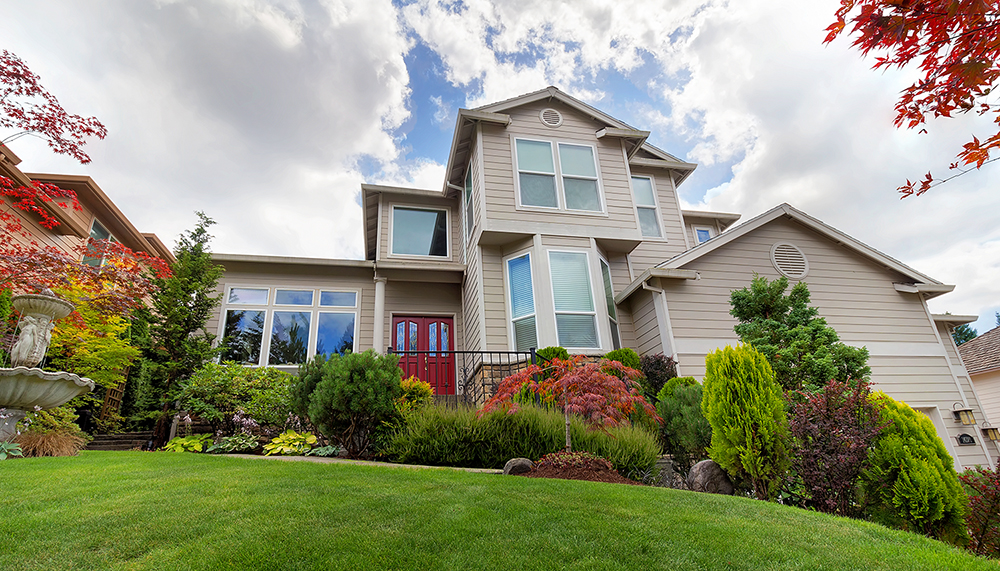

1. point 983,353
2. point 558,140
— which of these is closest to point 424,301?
point 558,140

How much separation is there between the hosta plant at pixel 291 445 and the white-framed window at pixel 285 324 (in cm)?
423

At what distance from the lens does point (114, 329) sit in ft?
26.9

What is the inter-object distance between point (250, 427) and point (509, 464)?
→ 5.03 m

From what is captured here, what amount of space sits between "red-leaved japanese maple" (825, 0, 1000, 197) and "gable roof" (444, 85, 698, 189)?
8.18 meters

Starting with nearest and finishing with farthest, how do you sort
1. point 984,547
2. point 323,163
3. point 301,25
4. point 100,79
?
point 984,547, point 100,79, point 301,25, point 323,163

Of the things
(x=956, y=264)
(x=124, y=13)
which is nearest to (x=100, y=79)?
(x=124, y=13)

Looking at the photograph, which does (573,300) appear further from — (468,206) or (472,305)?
(468,206)

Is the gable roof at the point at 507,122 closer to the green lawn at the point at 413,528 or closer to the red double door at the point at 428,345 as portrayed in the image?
the red double door at the point at 428,345

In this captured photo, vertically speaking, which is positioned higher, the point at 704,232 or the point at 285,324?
the point at 704,232

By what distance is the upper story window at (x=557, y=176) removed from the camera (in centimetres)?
1029

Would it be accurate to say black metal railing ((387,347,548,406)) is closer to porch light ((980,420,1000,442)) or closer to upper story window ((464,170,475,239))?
upper story window ((464,170,475,239))

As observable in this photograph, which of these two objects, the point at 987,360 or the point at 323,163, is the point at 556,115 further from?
the point at 987,360

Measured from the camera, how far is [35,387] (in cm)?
528

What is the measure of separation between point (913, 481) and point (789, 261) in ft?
23.1
